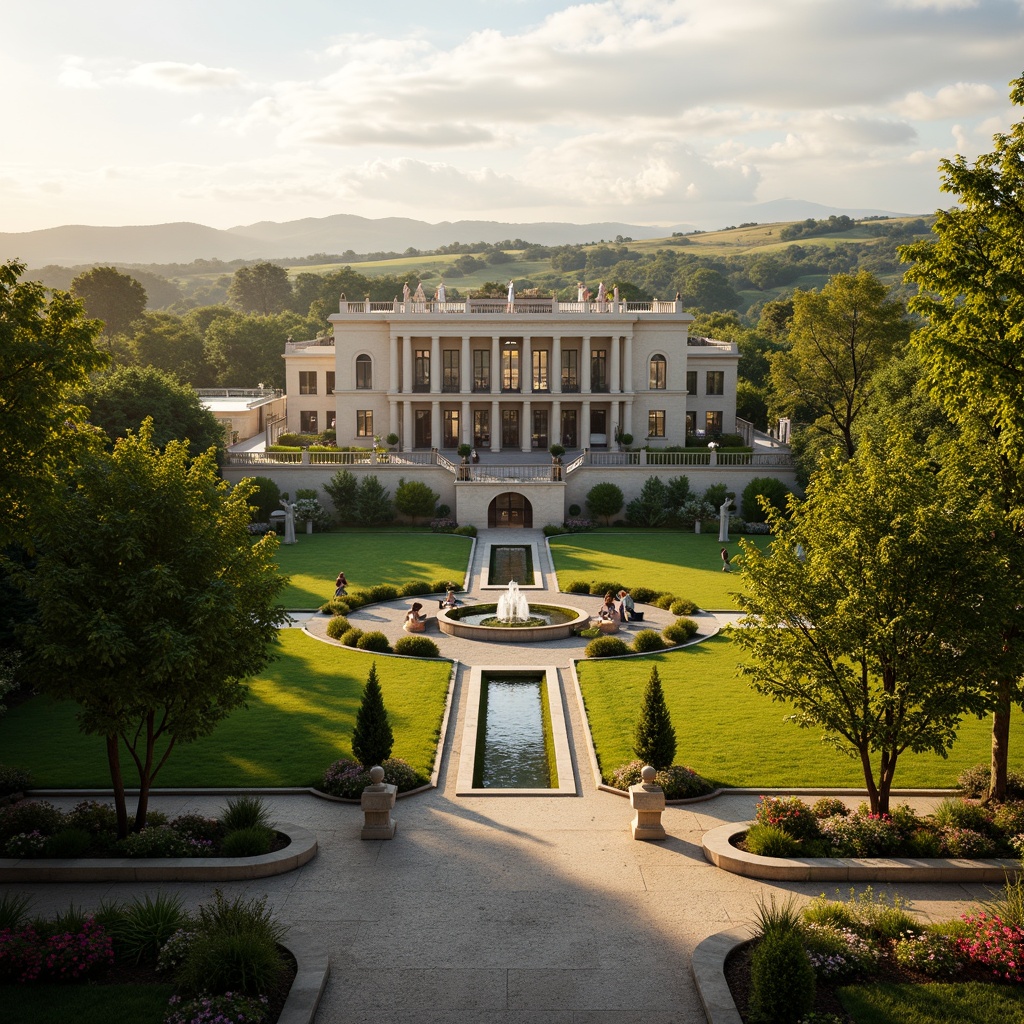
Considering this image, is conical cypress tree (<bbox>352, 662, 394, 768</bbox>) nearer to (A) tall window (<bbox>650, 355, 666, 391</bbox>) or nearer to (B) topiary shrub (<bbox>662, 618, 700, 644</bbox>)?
(B) topiary shrub (<bbox>662, 618, 700, 644</bbox>)

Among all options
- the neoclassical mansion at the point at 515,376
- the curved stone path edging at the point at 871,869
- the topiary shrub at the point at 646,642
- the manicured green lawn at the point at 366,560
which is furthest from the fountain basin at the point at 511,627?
the neoclassical mansion at the point at 515,376

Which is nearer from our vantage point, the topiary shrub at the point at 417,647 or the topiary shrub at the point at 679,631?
the topiary shrub at the point at 417,647

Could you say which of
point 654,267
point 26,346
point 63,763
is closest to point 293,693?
point 63,763

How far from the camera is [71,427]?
18.3m

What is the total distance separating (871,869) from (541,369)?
57.3 metres

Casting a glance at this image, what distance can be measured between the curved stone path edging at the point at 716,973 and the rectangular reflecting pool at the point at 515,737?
6602mm

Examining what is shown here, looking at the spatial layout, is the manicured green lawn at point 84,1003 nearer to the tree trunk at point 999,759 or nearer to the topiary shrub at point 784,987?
the topiary shrub at point 784,987

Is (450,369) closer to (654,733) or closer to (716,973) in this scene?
(654,733)

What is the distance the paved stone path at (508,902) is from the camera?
12.6 meters

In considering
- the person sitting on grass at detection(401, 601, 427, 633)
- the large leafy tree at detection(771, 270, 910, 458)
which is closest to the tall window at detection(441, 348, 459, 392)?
the large leafy tree at detection(771, 270, 910, 458)

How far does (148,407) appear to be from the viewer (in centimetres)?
5447

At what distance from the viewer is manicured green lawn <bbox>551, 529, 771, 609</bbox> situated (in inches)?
1601

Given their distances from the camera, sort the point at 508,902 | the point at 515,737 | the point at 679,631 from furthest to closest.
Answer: the point at 679,631
the point at 515,737
the point at 508,902

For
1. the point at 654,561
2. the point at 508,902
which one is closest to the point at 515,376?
the point at 654,561
